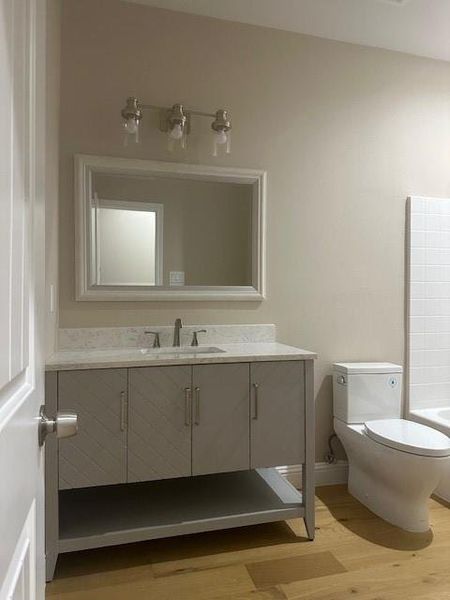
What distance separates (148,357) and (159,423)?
0.98ft

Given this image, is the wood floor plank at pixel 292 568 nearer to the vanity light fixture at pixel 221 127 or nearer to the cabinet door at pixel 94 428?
the cabinet door at pixel 94 428

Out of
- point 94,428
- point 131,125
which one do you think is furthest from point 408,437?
point 131,125

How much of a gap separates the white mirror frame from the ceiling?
0.87m

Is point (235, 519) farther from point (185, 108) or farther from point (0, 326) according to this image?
point (185, 108)

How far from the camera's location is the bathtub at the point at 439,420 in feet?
8.05

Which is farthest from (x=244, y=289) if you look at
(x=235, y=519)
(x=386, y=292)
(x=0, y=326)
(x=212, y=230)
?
(x=0, y=326)

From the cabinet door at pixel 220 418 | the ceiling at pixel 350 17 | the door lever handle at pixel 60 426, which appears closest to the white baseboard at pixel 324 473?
the cabinet door at pixel 220 418

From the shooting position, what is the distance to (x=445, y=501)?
2.47 m

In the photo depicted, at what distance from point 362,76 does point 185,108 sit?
121 centimetres

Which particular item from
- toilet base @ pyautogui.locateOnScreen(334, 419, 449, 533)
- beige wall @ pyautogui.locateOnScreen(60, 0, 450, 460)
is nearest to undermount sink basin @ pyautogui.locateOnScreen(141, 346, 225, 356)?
beige wall @ pyautogui.locateOnScreen(60, 0, 450, 460)

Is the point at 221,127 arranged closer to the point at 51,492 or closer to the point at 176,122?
the point at 176,122

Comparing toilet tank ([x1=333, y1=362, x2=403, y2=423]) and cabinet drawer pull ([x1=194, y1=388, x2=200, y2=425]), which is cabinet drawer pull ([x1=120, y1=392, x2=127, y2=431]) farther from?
toilet tank ([x1=333, y1=362, x2=403, y2=423])

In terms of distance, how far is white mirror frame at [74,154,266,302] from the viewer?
2.29 meters

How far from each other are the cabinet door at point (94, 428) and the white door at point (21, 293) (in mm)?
1033
